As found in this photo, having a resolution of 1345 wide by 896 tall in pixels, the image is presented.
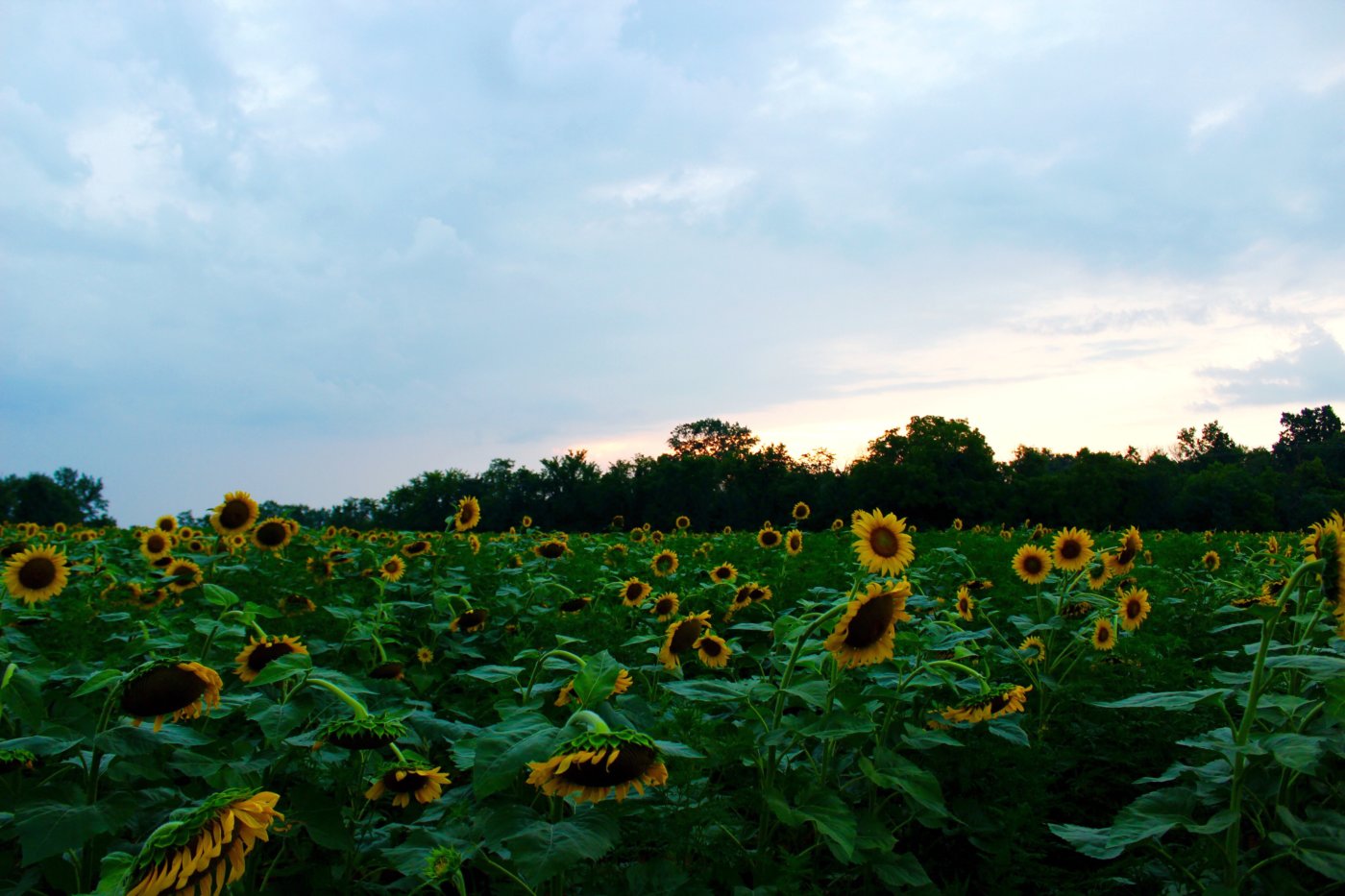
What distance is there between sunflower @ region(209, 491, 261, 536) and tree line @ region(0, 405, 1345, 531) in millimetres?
22744

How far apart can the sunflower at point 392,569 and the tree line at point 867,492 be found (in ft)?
74.0

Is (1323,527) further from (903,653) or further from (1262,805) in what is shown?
(903,653)

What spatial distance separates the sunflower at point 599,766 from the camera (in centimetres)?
162

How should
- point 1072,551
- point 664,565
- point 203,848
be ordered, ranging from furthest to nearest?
point 664,565, point 1072,551, point 203,848

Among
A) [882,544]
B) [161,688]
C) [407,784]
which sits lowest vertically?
[407,784]

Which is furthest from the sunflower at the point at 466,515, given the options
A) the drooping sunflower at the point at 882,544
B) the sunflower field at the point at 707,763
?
the drooping sunflower at the point at 882,544

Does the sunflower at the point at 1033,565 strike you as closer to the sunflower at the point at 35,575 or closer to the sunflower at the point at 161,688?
the sunflower at the point at 161,688

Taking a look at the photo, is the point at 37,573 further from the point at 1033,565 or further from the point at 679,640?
the point at 1033,565

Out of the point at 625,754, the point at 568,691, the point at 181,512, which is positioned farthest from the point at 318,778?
the point at 181,512

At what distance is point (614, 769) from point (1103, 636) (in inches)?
116

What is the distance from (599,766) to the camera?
1.68 meters

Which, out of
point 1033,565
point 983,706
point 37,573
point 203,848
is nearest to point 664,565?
point 1033,565

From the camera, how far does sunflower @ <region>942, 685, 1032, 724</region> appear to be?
256cm

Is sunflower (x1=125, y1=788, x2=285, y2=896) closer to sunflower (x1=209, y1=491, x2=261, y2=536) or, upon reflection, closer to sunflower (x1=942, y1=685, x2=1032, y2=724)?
sunflower (x1=942, y1=685, x2=1032, y2=724)
